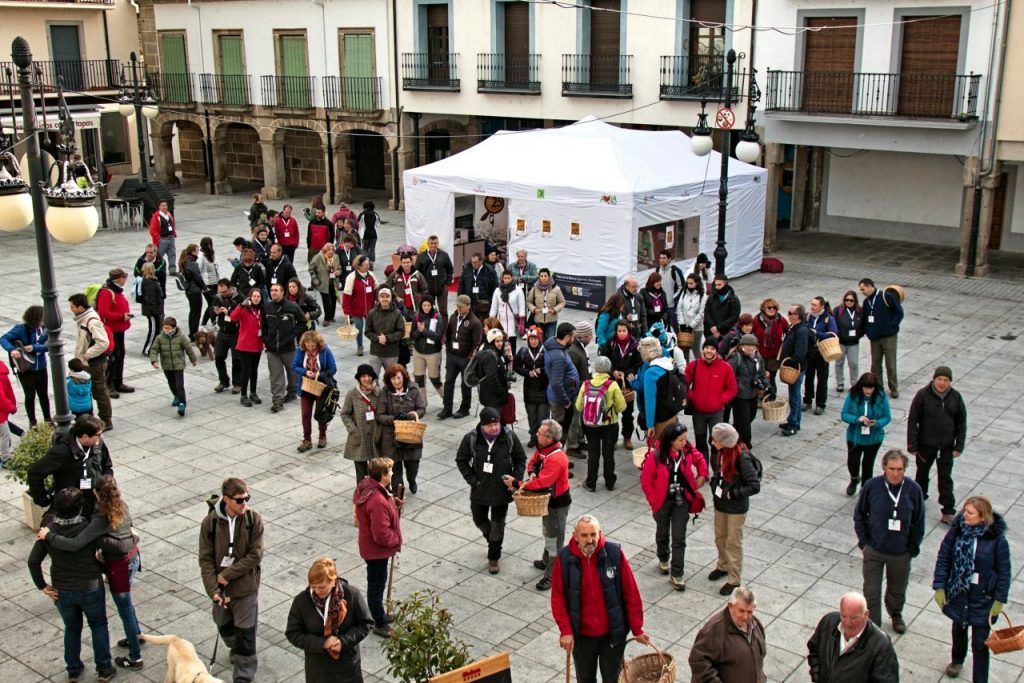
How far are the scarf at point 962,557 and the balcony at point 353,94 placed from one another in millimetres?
25903

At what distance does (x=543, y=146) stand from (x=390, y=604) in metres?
13.4

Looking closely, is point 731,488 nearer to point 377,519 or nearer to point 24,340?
point 377,519

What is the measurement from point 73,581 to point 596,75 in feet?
69.3

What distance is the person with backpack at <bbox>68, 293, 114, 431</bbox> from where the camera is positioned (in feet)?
41.6

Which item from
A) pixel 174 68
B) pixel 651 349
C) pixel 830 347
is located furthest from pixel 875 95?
pixel 174 68

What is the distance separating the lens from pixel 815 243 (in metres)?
25.6

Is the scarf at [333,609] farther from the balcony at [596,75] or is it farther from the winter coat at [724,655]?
the balcony at [596,75]

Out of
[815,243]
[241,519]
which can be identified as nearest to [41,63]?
[815,243]

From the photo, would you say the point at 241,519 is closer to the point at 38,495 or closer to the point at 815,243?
the point at 38,495

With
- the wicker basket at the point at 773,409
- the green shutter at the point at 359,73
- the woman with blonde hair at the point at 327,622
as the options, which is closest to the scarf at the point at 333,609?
the woman with blonde hair at the point at 327,622

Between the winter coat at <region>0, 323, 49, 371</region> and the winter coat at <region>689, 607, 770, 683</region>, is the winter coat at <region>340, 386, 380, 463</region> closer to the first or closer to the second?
the winter coat at <region>0, 323, 49, 371</region>

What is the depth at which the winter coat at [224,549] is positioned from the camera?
7.39 m

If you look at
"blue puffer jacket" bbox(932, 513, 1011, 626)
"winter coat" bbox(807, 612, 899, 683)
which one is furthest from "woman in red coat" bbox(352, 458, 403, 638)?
"blue puffer jacket" bbox(932, 513, 1011, 626)

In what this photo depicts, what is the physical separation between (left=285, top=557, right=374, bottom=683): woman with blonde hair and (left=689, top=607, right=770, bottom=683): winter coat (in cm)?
203
